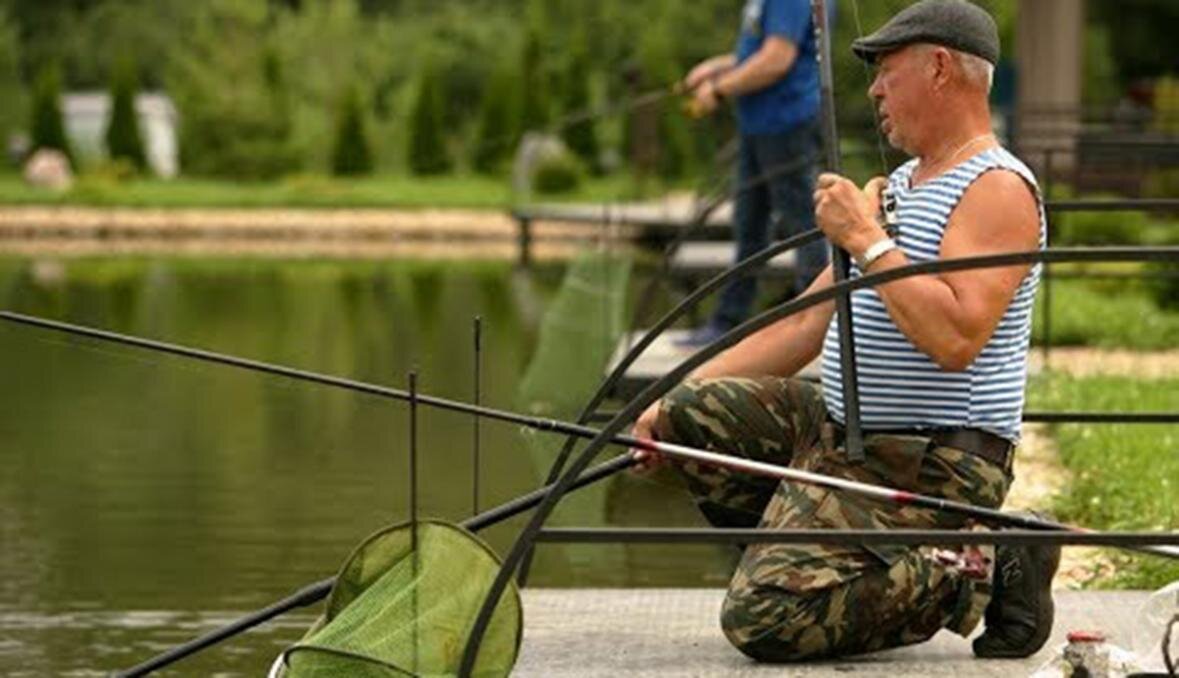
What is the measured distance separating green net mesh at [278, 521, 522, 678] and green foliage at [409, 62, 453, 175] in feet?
102

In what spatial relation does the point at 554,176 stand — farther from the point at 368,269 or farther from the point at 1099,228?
the point at 1099,228

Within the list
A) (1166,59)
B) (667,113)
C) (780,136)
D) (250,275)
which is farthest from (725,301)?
(1166,59)

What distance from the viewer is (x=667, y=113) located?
36.1 m

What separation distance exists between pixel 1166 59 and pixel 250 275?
88.1ft

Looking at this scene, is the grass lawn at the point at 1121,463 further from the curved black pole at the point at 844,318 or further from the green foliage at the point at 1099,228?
the green foliage at the point at 1099,228

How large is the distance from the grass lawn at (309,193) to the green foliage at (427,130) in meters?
0.34

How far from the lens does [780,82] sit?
14492 millimetres

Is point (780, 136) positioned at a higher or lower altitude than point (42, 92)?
higher

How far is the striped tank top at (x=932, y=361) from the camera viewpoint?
7.15 metres

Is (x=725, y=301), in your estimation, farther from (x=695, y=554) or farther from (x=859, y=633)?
(x=859, y=633)

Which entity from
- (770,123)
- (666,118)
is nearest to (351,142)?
(666,118)

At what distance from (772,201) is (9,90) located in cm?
2860

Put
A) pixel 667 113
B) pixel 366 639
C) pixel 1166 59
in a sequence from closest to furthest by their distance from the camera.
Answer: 1. pixel 366 639
2. pixel 667 113
3. pixel 1166 59

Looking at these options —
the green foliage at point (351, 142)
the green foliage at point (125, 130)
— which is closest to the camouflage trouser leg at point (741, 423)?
the green foliage at point (351, 142)
